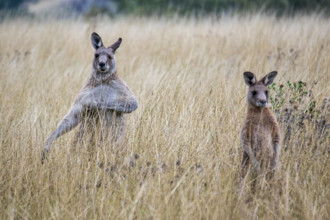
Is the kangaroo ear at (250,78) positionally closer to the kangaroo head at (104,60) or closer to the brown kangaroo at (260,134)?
the brown kangaroo at (260,134)

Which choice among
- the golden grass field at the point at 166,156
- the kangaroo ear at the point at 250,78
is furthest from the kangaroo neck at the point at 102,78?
the kangaroo ear at the point at 250,78

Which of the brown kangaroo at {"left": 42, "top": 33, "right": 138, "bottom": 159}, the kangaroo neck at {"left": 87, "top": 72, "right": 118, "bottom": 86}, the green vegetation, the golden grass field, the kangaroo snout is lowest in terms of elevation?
the golden grass field

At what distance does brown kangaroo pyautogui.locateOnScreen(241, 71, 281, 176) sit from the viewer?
2.77 metres

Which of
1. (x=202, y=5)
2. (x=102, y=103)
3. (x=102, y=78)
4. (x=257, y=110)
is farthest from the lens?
(x=202, y=5)

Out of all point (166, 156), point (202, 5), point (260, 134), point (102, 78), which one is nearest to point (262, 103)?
point (260, 134)

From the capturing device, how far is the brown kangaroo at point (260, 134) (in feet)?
9.09

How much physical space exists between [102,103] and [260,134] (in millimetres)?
1344

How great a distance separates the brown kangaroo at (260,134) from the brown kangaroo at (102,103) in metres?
1.00

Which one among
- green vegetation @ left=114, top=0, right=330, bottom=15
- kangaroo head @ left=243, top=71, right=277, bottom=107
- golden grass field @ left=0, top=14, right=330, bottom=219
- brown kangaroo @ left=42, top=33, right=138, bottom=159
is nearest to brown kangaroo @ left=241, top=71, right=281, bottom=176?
kangaroo head @ left=243, top=71, right=277, bottom=107

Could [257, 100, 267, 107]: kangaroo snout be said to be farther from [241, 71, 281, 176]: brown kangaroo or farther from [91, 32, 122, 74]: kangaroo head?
[91, 32, 122, 74]: kangaroo head

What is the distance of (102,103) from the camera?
330 centimetres

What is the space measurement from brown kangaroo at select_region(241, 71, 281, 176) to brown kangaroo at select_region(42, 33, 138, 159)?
100 centimetres

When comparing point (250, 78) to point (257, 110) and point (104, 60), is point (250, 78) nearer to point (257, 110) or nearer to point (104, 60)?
point (257, 110)

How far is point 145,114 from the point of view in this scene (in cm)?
441
